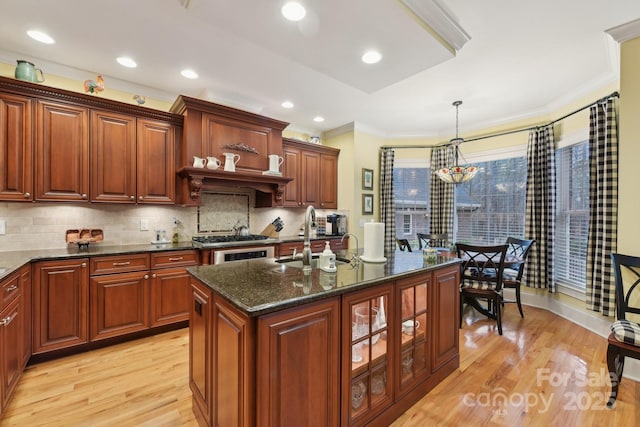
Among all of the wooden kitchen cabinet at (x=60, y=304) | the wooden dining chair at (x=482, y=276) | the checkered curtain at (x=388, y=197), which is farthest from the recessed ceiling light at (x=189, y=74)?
the wooden dining chair at (x=482, y=276)

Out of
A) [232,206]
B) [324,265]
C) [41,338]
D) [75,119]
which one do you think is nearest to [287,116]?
[232,206]

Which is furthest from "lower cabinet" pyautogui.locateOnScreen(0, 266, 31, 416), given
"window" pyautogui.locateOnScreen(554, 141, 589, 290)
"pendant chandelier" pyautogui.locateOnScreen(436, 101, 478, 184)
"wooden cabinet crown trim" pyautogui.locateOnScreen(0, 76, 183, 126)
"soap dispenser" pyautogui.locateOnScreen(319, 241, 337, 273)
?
"window" pyautogui.locateOnScreen(554, 141, 589, 290)

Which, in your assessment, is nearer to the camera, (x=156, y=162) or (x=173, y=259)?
(x=173, y=259)

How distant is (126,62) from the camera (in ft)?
9.36

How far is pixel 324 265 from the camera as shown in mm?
1889

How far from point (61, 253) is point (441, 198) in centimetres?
513

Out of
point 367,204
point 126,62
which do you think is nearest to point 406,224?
point 367,204

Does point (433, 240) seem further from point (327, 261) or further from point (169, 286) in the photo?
point (169, 286)

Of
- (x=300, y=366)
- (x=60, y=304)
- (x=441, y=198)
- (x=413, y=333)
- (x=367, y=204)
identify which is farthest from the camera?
(x=367, y=204)

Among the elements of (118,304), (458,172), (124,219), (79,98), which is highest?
(79,98)

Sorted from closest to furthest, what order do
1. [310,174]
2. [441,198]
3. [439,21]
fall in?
[439,21], [310,174], [441,198]

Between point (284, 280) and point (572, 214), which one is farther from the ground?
point (572, 214)

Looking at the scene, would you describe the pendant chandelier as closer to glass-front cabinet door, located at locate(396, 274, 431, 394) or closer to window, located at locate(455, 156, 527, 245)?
window, located at locate(455, 156, 527, 245)

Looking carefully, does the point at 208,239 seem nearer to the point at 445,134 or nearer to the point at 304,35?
the point at 304,35
